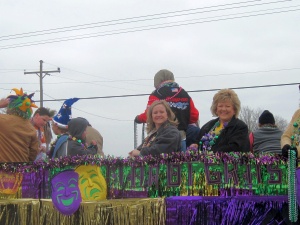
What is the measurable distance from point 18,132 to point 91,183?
1.48 m

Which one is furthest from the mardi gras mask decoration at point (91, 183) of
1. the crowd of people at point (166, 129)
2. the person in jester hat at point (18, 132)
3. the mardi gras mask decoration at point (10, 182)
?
the person in jester hat at point (18, 132)

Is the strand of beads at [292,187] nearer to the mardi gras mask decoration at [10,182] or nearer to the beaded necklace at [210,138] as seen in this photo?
the beaded necklace at [210,138]

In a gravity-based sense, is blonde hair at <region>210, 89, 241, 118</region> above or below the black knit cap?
above

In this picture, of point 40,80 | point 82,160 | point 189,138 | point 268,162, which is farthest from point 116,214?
point 40,80

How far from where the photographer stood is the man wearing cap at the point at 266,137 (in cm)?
502

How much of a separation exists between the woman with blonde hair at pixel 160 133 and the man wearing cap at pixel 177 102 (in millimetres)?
659

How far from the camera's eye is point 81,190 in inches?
155

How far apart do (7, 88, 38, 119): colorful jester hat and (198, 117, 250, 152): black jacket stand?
2035 millimetres

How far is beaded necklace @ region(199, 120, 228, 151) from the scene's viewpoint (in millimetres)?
4426

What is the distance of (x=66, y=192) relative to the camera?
3.98 metres

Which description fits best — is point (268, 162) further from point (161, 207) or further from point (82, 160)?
point (82, 160)

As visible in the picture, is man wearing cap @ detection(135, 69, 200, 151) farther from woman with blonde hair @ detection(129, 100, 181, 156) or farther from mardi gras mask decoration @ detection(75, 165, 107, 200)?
mardi gras mask decoration @ detection(75, 165, 107, 200)

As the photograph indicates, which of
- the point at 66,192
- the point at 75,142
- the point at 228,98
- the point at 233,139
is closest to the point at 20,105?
the point at 75,142

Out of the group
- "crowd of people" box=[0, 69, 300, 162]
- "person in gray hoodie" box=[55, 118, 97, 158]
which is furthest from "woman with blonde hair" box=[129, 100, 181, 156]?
"person in gray hoodie" box=[55, 118, 97, 158]
